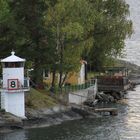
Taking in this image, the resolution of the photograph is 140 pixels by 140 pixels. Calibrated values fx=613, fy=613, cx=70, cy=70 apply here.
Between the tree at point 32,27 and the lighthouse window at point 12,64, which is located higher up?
the tree at point 32,27

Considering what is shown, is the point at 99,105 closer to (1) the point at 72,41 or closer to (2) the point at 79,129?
(1) the point at 72,41

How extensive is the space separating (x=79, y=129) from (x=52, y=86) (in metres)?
13.7

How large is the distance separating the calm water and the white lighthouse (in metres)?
3.48

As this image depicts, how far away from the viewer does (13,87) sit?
56125 millimetres

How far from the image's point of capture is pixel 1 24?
62.4 metres

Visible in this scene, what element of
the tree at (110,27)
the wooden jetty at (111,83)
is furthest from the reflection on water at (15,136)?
the wooden jetty at (111,83)

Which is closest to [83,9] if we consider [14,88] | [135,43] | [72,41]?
[72,41]

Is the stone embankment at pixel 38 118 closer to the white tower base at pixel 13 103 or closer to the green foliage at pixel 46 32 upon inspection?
the white tower base at pixel 13 103

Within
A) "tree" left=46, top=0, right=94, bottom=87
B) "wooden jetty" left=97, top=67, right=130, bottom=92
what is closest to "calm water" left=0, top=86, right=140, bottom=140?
"tree" left=46, top=0, right=94, bottom=87

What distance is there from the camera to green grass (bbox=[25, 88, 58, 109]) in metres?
58.9

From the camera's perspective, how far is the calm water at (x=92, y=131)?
169 feet

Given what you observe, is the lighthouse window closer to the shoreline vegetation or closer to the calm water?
the shoreline vegetation

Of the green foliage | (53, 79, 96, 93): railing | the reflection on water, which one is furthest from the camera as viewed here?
(53, 79, 96, 93): railing

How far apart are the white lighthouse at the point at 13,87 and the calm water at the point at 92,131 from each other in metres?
3.48
